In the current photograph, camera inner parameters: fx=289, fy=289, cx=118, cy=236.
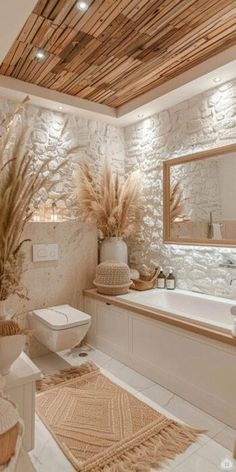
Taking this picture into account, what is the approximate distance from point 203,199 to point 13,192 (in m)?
2.10

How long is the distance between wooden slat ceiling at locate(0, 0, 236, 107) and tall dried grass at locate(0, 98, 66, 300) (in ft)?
4.00

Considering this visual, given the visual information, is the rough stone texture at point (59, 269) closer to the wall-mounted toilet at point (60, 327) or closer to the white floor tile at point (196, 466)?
the wall-mounted toilet at point (60, 327)

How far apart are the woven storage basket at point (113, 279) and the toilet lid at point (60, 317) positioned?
40 cm

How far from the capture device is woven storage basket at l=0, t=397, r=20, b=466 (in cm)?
67

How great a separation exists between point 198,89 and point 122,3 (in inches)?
45.7

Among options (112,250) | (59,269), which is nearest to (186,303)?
(112,250)

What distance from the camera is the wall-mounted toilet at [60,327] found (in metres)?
2.43

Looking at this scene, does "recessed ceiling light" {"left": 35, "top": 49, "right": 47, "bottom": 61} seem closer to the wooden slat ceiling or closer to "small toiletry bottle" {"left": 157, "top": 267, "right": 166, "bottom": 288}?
the wooden slat ceiling

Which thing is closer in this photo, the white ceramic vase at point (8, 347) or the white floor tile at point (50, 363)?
the white ceramic vase at point (8, 347)

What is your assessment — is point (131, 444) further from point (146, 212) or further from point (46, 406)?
point (146, 212)

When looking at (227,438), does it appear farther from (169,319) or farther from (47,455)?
(47,455)

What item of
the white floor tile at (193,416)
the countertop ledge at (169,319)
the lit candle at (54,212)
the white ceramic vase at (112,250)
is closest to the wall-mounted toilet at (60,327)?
the countertop ledge at (169,319)

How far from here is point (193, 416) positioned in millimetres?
1983

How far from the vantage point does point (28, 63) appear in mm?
2541
